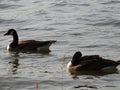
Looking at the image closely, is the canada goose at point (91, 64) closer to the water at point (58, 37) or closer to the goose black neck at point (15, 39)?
the water at point (58, 37)

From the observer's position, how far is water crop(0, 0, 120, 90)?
14.2m

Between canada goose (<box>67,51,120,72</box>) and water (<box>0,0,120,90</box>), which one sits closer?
water (<box>0,0,120,90</box>)

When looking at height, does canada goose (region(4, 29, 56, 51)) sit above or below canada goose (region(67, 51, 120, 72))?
above

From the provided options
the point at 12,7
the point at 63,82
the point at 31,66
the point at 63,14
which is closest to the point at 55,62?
the point at 31,66

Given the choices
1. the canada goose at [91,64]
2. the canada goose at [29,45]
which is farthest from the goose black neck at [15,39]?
the canada goose at [91,64]

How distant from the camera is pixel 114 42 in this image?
18.5 meters

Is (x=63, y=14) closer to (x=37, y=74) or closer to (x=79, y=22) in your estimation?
(x=79, y=22)

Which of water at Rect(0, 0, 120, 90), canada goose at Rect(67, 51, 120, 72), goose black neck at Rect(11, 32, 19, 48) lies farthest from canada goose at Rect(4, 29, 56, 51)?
canada goose at Rect(67, 51, 120, 72)

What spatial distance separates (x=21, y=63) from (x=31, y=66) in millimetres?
725

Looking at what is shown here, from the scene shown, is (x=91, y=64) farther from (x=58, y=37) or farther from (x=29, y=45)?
(x=58, y=37)

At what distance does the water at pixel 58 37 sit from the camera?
14227mm

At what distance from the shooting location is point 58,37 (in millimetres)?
19875

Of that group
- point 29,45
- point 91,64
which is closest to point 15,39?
point 29,45

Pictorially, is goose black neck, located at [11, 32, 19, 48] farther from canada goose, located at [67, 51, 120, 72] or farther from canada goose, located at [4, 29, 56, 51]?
canada goose, located at [67, 51, 120, 72]
